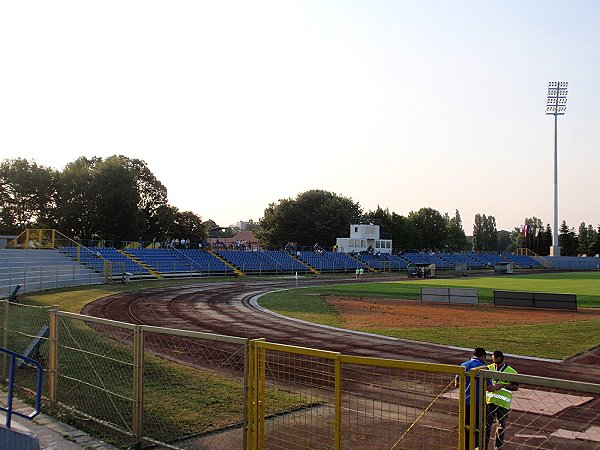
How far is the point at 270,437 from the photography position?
7777 mm

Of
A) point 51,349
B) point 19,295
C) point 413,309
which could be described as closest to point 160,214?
point 19,295

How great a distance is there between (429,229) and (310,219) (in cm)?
3355

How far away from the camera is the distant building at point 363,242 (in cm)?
8231

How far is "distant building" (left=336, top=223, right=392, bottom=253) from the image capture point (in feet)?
270

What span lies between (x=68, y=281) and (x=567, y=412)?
35.1 meters

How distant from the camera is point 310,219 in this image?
102 metres

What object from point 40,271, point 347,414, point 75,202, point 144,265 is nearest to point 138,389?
point 347,414

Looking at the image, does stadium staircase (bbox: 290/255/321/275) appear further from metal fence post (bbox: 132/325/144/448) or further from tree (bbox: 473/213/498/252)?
tree (bbox: 473/213/498/252)

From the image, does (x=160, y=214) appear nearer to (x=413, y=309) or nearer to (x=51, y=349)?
(x=413, y=309)

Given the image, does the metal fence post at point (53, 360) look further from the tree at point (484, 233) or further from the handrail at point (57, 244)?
the tree at point (484, 233)

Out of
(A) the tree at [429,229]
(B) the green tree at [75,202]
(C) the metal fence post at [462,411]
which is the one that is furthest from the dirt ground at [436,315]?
(A) the tree at [429,229]

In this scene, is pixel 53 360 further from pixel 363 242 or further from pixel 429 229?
pixel 429 229

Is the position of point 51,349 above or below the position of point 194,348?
above

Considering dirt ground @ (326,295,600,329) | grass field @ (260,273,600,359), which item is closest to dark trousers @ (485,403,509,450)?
grass field @ (260,273,600,359)
